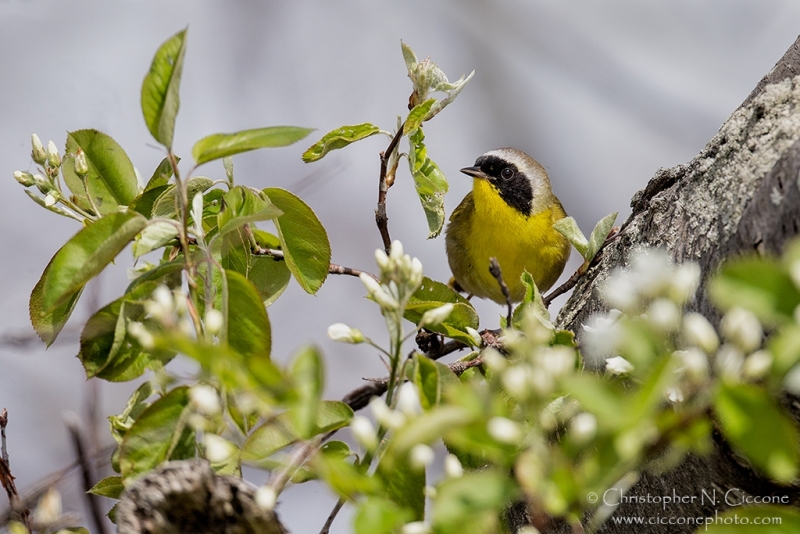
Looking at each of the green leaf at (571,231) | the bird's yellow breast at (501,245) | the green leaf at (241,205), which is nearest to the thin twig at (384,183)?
the green leaf at (571,231)

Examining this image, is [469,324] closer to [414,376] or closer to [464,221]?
[414,376]

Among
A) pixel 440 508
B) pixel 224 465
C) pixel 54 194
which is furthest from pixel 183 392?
pixel 54 194

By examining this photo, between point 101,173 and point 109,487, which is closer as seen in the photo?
point 109,487

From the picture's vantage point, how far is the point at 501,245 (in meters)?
2.62

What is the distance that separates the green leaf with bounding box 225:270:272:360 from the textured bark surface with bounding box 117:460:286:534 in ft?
0.65

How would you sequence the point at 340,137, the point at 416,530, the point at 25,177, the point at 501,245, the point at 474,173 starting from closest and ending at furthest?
the point at 416,530 → the point at 25,177 → the point at 340,137 → the point at 501,245 → the point at 474,173

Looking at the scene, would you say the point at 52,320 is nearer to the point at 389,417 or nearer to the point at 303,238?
the point at 303,238

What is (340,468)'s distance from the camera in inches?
21.2

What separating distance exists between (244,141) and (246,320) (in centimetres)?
21

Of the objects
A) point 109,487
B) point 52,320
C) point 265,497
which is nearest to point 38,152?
point 52,320

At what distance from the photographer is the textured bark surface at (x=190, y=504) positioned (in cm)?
66

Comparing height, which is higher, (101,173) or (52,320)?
(101,173)

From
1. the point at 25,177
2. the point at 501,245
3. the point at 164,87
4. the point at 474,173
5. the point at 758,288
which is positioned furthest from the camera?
the point at 474,173

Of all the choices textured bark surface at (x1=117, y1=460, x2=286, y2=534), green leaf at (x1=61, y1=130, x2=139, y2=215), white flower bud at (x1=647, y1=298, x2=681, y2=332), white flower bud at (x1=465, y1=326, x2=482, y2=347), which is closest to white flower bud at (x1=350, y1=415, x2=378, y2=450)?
textured bark surface at (x1=117, y1=460, x2=286, y2=534)
